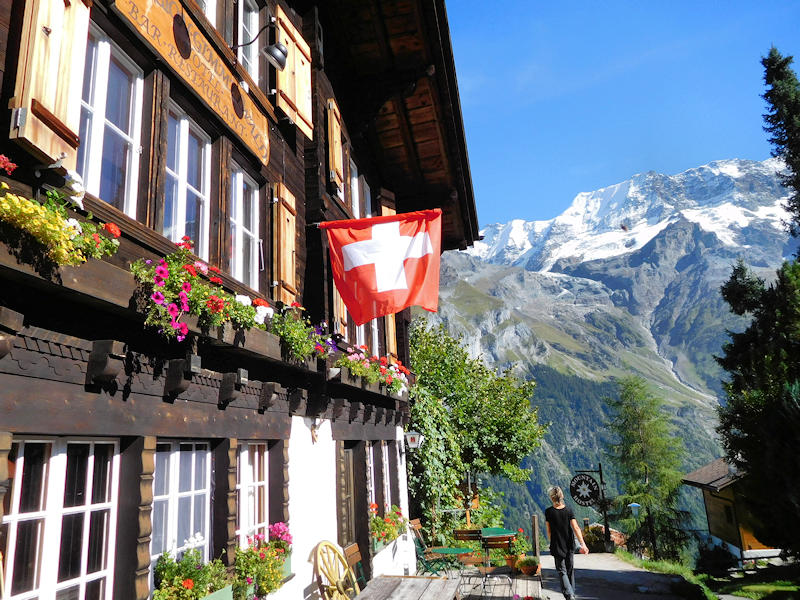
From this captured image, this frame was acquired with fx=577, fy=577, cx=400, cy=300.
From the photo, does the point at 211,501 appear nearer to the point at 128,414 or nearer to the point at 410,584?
the point at 128,414

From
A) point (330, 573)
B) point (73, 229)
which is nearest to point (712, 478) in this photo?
point (330, 573)

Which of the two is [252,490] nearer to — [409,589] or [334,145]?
[409,589]

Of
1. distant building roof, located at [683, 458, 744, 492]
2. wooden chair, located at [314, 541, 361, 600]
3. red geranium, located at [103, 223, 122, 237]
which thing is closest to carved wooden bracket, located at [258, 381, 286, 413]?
wooden chair, located at [314, 541, 361, 600]

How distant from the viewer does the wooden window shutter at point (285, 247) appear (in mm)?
6262

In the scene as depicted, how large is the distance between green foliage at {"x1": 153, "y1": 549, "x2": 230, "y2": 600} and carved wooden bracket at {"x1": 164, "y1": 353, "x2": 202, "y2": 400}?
3.64 feet

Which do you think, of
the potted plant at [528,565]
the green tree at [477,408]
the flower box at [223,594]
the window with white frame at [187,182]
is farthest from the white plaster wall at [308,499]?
the green tree at [477,408]

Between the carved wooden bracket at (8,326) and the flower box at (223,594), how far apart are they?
217 cm

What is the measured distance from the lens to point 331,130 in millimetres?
8320

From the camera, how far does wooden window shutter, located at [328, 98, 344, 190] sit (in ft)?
26.5

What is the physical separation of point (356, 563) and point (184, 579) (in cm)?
449

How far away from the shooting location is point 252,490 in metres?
5.55

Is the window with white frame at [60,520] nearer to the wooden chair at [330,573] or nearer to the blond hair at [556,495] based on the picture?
the wooden chair at [330,573]

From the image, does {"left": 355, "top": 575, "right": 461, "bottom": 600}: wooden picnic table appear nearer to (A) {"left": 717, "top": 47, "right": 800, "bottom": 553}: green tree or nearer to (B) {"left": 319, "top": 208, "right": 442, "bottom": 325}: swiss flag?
(B) {"left": 319, "top": 208, "right": 442, "bottom": 325}: swiss flag

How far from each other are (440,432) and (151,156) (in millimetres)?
12103
